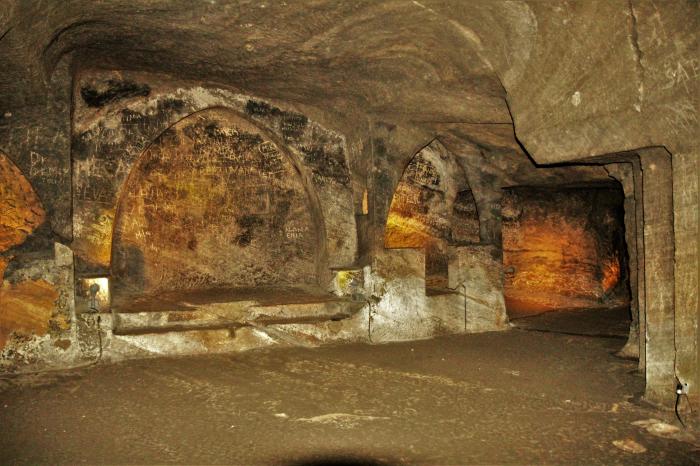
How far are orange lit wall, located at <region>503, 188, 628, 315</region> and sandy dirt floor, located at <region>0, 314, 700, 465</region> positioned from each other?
4886 mm

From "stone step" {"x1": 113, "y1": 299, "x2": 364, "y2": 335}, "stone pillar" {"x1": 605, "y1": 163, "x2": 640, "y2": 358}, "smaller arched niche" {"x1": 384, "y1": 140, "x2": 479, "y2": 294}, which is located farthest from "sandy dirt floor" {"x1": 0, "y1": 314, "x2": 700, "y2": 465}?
"smaller arched niche" {"x1": 384, "y1": 140, "x2": 479, "y2": 294}

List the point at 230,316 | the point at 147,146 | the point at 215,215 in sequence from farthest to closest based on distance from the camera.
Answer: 1. the point at 215,215
2. the point at 147,146
3. the point at 230,316

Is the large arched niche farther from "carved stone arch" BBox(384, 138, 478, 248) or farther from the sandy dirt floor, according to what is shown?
the sandy dirt floor

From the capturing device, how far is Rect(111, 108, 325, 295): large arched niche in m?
8.48

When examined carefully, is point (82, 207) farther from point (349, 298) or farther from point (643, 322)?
point (643, 322)

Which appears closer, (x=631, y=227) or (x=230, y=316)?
(x=631, y=227)

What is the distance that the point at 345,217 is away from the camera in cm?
822

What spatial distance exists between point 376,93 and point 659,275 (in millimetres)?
3726

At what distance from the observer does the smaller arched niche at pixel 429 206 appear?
34.9 feet

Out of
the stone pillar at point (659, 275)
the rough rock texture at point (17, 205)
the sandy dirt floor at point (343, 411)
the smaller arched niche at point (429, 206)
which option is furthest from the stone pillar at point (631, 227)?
the rough rock texture at point (17, 205)

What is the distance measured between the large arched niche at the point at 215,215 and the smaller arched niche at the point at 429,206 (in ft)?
7.03

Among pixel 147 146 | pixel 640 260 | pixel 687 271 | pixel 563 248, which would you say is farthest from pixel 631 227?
pixel 147 146

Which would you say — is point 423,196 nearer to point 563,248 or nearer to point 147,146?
point 563,248

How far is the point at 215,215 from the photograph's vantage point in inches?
354
